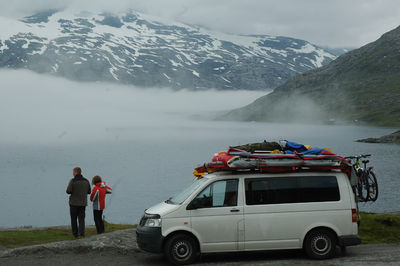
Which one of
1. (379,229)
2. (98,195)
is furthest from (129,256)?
(379,229)

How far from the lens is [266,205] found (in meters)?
13.7

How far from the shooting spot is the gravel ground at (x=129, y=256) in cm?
1359

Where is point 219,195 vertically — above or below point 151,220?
above

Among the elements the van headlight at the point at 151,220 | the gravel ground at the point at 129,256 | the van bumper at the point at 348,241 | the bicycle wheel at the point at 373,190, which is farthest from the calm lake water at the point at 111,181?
the van headlight at the point at 151,220

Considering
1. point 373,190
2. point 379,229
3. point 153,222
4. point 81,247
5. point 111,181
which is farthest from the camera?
point 111,181

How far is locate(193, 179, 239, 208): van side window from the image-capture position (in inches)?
537

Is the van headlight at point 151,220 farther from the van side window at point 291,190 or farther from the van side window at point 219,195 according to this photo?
the van side window at point 291,190

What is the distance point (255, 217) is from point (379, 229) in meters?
8.35

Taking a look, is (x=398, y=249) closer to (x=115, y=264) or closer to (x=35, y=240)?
(x=115, y=264)

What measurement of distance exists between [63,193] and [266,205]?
7758 cm

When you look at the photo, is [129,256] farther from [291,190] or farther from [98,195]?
[291,190]

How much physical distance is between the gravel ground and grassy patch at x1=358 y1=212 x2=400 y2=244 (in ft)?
5.17

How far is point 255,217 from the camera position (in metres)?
13.5

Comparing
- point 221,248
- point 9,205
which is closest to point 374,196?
point 221,248
